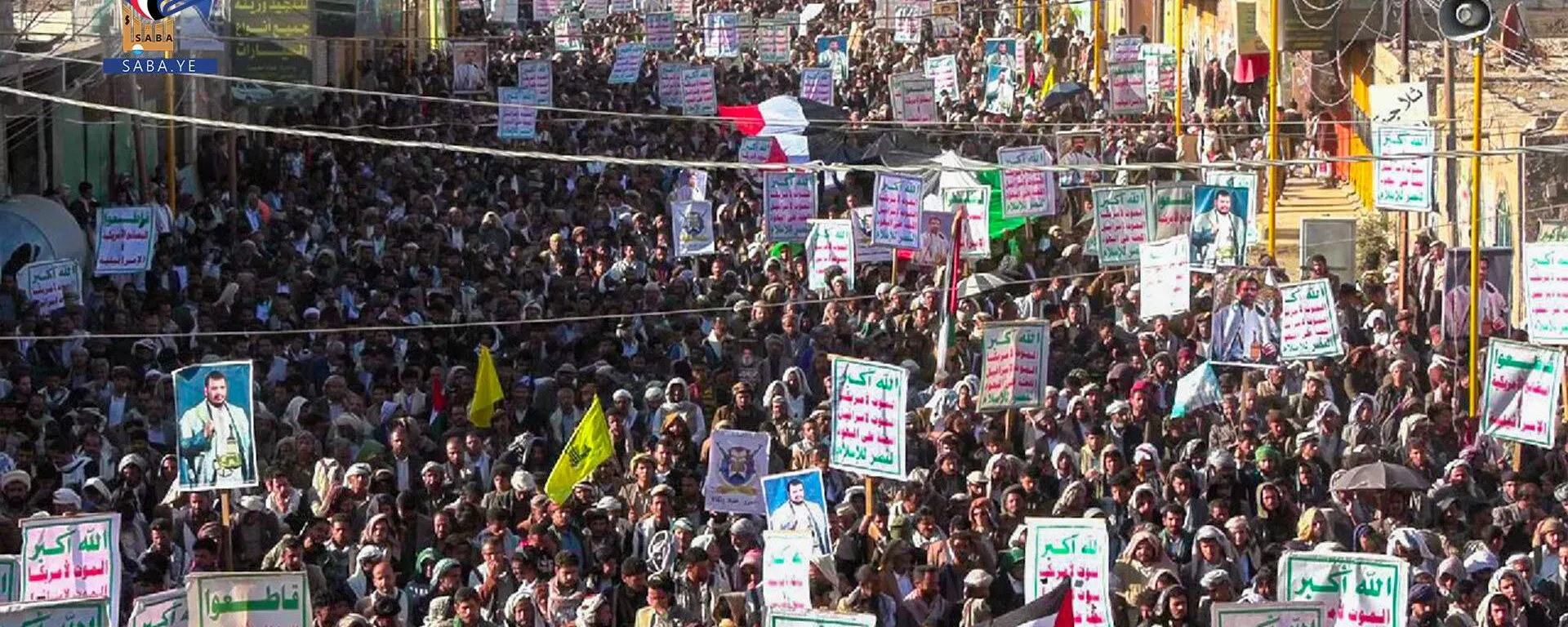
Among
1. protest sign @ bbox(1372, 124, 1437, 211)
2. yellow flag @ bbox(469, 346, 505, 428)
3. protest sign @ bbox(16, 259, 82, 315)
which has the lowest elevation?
yellow flag @ bbox(469, 346, 505, 428)

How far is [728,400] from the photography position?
18.1 meters

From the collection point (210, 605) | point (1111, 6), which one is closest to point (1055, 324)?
point (210, 605)

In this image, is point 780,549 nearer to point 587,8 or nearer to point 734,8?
point 587,8

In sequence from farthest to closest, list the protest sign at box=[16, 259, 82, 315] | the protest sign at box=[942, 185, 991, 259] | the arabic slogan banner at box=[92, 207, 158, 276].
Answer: the protest sign at box=[942, 185, 991, 259] < the arabic slogan banner at box=[92, 207, 158, 276] < the protest sign at box=[16, 259, 82, 315]

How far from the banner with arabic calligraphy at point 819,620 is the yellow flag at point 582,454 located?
3430 millimetres

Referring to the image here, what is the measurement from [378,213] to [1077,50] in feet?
62.9

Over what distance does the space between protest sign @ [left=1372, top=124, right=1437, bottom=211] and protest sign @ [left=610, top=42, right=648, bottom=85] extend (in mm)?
18766

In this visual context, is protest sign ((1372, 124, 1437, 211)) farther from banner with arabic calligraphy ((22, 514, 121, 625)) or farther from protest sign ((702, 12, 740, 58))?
protest sign ((702, 12, 740, 58))

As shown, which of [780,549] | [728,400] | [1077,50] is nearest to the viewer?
[780,549]

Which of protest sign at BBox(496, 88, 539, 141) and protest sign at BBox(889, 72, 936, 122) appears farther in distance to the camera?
protest sign at BBox(889, 72, 936, 122)

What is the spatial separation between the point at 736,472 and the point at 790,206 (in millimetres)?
8646

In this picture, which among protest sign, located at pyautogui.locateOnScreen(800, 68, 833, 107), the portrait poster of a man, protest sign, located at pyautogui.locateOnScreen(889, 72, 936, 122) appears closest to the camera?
the portrait poster of a man

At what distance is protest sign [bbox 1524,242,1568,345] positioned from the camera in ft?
53.0

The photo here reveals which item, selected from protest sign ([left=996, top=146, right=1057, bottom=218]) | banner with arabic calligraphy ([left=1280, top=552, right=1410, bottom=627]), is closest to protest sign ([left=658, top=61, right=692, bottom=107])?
protest sign ([left=996, top=146, right=1057, bottom=218])
